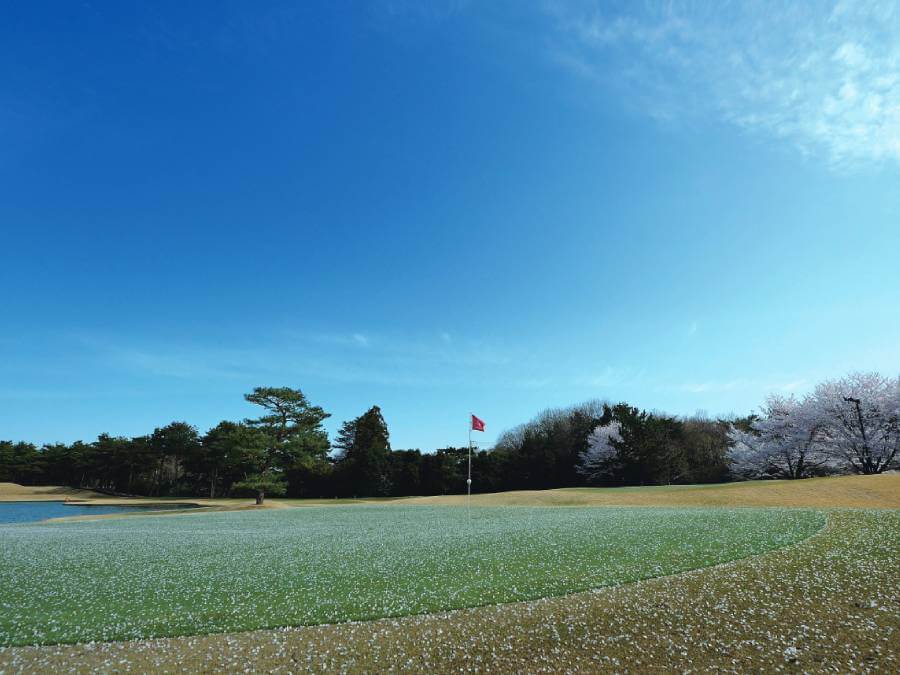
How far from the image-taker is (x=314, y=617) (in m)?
7.45

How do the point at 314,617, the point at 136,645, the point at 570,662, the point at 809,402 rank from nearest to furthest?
the point at 570,662
the point at 136,645
the point at 314,617
the point at 809,402

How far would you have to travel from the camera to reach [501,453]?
6081 centimetres

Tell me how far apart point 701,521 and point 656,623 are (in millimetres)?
11656

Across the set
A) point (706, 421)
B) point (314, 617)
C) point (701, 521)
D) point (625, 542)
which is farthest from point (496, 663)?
point (706, 421)

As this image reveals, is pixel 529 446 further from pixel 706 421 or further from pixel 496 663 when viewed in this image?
pixel 496 663

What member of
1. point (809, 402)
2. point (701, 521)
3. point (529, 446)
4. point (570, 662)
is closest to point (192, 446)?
point (529, 446)

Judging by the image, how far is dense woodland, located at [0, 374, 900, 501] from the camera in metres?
42.0

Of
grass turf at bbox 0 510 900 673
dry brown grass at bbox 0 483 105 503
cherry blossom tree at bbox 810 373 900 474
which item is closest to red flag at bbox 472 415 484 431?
grass turf at bbox 0 510 900 673

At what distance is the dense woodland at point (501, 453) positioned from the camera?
4203 centimetres

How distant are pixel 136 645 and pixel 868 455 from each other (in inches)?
2151

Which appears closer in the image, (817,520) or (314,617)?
(314,617)

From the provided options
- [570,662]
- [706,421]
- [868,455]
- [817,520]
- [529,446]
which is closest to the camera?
[570,662]

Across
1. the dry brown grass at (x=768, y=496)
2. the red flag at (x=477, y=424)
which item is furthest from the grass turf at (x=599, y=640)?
the dry brown grass at (x=768, y=496)

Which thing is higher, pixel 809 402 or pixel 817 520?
pixel 809 402
